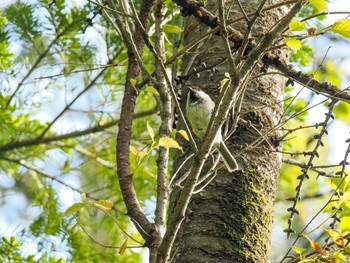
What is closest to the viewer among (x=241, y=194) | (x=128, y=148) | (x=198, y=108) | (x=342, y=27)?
(x=342, y=27)

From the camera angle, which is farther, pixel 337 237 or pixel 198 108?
pixel 198 108

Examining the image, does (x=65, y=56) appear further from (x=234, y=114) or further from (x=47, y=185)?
(x=234, y=114)

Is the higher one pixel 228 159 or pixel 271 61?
pixel 271 61

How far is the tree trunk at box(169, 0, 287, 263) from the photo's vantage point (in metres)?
2.38

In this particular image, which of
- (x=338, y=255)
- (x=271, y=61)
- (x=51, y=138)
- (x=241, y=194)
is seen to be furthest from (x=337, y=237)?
(x=51, y=138)

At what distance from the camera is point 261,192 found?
254 centimetres

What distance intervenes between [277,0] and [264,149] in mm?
801

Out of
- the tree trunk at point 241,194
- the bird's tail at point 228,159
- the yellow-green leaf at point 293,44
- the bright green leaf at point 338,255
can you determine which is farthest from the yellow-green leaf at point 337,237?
the yellow-green leaf at point 293,44

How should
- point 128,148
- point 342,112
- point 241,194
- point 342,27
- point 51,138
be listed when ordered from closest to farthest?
point 342,27 < point 128,148 < point 241,194 < point 342,112 < point 51,138

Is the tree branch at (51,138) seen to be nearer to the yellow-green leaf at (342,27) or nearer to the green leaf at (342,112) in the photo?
the green leaf at (342,112)

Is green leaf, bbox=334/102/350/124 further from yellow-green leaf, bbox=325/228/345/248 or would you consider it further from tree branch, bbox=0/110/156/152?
tree branch, bbox=0/110/156/152

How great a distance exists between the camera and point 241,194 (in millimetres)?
2492

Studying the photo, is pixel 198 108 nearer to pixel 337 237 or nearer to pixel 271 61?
pixel 271 61

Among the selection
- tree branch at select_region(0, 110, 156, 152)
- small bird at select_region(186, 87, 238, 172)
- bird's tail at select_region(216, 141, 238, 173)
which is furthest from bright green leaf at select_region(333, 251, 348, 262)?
tree branch at select_region(0, 110, 156, 152)
